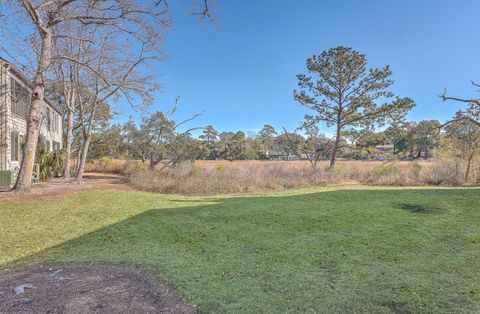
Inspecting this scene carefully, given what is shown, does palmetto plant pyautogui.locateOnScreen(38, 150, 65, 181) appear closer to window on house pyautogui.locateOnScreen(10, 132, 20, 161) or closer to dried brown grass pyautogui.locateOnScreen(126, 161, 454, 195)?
window on house pyautogui.locateOnScreen(10, 132, 20, 161)

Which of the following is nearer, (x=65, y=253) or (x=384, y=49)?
(x=65, y=253)

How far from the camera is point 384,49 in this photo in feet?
40.3

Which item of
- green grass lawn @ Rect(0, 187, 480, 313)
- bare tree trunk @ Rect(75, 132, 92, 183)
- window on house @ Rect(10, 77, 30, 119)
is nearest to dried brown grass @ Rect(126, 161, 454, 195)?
bare tree trunk @ Rect(75, 132, 92, 183)

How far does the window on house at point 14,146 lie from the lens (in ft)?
40.0

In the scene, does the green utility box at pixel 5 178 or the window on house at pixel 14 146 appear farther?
the window on house at pixel 14 146

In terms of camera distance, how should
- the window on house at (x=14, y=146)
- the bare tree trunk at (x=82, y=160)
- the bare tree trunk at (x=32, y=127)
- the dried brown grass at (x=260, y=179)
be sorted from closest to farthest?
1. the bare tree trunk at (x=32, y=127)
2. the dried brown grass at (x=260, y=179)
3. the window on house at (x=14, y=146)
4. the bare tree trunk at (x=82, y=160)

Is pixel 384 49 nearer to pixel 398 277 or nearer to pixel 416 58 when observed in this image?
pixel 416 58

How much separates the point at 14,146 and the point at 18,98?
2.07 metres

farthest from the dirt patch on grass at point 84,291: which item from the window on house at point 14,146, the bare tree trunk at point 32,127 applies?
the window on house at point 14,146

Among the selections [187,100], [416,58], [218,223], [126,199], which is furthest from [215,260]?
[187,100]

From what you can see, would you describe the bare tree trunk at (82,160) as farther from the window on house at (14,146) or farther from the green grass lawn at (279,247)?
the green grass lawn at (279,247)

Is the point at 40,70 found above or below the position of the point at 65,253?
above

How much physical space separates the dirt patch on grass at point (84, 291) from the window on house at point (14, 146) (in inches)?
434

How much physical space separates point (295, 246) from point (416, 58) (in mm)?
10866
